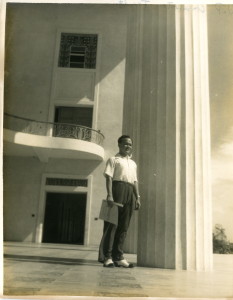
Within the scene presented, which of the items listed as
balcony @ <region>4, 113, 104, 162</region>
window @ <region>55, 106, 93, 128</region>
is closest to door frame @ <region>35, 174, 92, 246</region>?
balcony @ <region>4, 113, 104, 162</region>

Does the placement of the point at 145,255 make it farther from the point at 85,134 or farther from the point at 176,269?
the point at 85,134

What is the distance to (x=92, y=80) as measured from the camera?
1138cm

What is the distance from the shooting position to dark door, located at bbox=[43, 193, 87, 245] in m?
10.3

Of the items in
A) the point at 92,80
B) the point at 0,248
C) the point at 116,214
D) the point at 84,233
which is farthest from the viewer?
the point at 92,80

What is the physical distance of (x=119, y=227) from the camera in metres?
3.29

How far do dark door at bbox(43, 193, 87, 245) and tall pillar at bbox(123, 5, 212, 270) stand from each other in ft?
23.9

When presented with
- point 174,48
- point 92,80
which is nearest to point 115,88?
point 92,80

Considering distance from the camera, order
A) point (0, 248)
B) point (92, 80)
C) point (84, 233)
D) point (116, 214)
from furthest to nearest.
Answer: point (92, 80), point (84, 233), point (116, 214), point (0, 248)

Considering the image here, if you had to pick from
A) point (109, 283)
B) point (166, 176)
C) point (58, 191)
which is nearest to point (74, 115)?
point (58, 191)

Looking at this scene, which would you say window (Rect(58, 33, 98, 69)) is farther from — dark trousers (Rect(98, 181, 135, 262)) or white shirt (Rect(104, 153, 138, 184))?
dark trousers (Rect(98, 181, 135, 262))

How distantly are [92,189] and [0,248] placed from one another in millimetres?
8101

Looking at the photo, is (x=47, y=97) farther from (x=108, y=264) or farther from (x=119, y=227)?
(x=108, y=264)

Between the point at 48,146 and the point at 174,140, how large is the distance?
6.84 metres

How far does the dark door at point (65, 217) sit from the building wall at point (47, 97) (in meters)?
0.37
